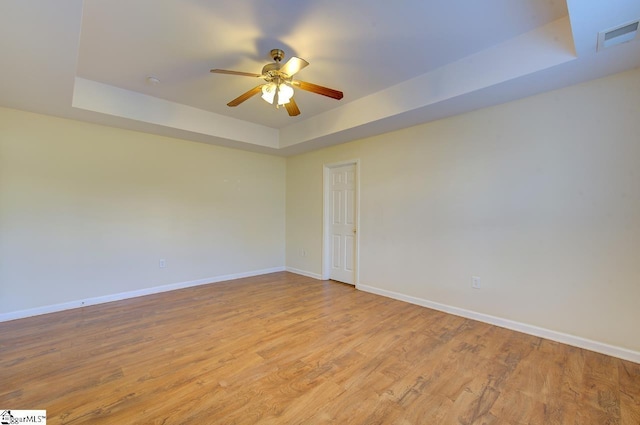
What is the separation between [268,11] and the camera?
203 cm

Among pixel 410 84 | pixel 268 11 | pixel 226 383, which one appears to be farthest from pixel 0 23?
pixel 410 84

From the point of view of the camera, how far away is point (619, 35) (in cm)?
187

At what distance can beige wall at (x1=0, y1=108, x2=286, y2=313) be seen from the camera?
3.15m

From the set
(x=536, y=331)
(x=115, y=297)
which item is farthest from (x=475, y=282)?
(x=115, y=297)

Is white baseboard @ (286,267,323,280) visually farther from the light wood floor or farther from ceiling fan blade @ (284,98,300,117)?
ceiling fan blade @ (284,98,300,117)

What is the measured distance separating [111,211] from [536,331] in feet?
17.2

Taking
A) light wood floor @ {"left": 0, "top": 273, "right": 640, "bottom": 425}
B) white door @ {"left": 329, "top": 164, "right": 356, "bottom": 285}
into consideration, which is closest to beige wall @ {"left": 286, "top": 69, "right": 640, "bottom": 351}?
light wood floor @ {"left": 0, "top": 273, "right": 640, "bottom": 425}

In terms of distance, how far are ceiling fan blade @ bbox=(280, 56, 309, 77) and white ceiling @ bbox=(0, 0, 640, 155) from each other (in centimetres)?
27

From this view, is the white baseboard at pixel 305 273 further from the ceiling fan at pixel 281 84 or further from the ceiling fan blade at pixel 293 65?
the ceiling fan blade at pixel 293 65

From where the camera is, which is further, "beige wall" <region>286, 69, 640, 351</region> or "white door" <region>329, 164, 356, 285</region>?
"white door" <region>329, 164, 356, 285</region>

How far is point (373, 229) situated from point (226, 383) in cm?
284

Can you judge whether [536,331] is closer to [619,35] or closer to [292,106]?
[619,35]

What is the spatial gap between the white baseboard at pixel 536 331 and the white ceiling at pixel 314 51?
2328mm

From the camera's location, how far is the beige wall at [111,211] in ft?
10.3
